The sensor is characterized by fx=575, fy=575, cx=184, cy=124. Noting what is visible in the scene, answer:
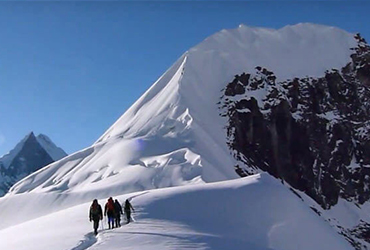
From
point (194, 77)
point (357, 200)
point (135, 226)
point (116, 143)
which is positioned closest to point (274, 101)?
point (194, 77)

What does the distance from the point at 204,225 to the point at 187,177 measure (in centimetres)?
2823

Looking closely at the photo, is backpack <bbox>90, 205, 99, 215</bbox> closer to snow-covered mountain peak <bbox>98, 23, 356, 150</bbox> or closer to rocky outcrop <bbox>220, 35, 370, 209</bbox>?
snow-covered mountain peak <bbox>98, 23, 356, 150</bbox>

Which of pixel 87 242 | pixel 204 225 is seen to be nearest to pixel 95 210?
pixel 87 242

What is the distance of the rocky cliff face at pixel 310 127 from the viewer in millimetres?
87250

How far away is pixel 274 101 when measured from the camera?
307 feet

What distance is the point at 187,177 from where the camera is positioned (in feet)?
189

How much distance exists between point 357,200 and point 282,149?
558 inches

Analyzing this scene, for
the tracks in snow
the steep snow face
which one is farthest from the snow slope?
the steep snow face

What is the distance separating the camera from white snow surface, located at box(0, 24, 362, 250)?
89.8ft

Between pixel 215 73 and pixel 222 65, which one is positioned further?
pixel 222 65

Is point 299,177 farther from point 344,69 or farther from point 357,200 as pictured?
point 344,69

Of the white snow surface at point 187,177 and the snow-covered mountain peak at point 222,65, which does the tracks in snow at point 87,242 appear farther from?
the snow-covered mountain peak at point 222,65

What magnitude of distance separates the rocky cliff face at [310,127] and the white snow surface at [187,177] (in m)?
2.47

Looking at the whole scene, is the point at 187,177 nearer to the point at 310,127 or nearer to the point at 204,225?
the point at 204,225
